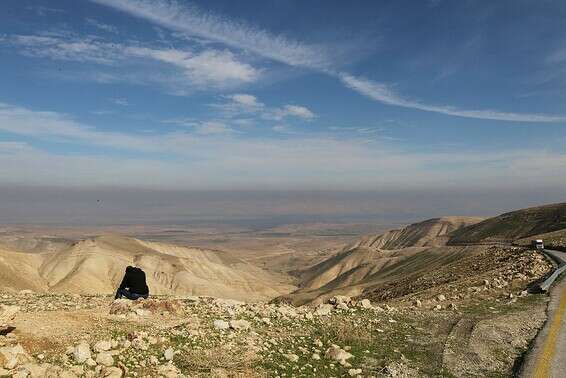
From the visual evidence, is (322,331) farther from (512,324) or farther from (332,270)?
(332,270)

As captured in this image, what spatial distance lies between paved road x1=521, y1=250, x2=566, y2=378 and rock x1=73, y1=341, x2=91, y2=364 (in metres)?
10.9

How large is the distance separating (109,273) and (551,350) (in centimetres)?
9311

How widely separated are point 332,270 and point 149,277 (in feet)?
170

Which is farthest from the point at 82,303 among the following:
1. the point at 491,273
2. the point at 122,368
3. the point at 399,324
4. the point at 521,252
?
the point at 521,252

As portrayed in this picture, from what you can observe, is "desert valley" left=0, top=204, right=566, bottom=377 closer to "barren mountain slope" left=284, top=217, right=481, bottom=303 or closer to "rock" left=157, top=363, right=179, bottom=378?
Answer: "rock" left=157, top=363, right=179, bottom=378

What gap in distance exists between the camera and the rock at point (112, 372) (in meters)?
9.94

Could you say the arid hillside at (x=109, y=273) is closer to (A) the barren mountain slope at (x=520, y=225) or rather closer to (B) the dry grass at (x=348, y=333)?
(A) the barren mountain slope at (x=520, y=225)

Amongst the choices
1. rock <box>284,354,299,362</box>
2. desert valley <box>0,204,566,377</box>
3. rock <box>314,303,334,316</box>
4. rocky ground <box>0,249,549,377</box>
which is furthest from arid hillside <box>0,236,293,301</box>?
rock <box>284,354,299,362</box>

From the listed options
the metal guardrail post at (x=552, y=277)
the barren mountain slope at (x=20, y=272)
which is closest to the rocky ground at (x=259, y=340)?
the metal guardrail post at (x=552, y=277)

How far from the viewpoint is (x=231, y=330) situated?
1418 centimetres

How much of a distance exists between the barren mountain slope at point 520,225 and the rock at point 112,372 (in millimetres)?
82554

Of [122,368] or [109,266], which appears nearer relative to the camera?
[122,368]

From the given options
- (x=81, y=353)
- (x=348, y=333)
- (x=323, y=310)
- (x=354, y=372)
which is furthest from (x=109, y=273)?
(x=354, y=372)

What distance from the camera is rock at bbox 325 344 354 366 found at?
1274 centimetres
